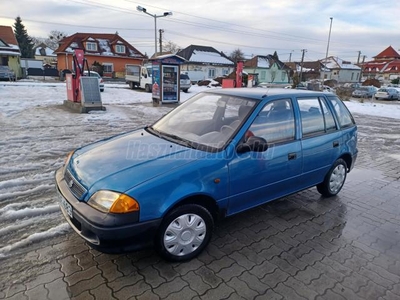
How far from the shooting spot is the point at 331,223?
11.6ft

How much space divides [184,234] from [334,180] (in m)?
2.81

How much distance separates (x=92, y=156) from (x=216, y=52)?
2059 inches

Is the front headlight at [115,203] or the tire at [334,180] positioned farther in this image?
the tire at [334,180]

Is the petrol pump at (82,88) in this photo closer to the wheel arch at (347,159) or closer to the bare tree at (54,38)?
the wheel arch at (347,159)

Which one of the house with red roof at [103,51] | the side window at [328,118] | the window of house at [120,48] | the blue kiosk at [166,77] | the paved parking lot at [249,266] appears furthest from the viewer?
the window of house at [120,48]

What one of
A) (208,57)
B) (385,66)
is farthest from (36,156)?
(385,66)

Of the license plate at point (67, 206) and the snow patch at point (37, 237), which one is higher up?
the license plate at point (67, 206)

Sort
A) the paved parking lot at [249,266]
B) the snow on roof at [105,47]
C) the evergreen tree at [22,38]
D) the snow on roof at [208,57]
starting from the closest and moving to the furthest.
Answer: the paved parking lot at [249,266] → the snow on roof at [105,47] → the snow on roof at [208,57] → the evergreen tree at [22,38]

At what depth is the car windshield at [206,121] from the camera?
9.61ft

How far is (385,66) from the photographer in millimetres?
74750

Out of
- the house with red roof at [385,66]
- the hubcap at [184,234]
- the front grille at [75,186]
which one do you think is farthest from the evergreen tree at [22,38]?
the house with red roof at [385,66]

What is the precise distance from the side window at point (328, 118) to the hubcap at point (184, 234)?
2.43m

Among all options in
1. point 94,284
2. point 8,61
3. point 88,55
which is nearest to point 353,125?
point 94,284

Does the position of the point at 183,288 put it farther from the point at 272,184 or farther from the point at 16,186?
the point at 16,186
